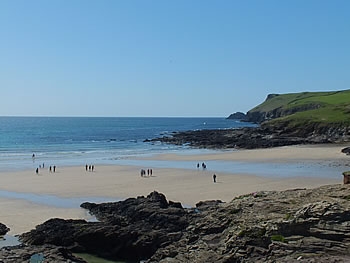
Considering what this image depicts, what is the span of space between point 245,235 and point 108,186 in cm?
3031

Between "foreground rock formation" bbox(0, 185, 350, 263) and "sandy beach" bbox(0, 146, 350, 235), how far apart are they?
18.4ft

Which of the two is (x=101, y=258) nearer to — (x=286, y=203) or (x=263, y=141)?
(x=286, y=203)

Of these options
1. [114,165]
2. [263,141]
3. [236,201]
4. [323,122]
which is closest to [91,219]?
[236,201]

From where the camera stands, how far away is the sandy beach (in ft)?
101

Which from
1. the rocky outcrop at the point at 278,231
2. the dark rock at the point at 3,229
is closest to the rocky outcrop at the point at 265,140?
the dark rock at the point at 3,229

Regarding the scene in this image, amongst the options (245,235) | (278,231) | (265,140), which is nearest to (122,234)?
(245,235)

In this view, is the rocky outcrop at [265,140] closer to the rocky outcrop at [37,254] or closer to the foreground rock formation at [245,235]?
the foreground rock formation at [245,235]

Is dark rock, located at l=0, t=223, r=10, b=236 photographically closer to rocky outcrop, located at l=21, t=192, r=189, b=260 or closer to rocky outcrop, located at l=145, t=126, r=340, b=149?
rocky outcrop, located at l=21, t=192, r=189, b=260

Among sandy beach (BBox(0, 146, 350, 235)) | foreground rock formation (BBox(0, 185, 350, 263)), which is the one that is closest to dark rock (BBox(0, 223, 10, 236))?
sandy beach (BBox(0, 146, 350, 235))

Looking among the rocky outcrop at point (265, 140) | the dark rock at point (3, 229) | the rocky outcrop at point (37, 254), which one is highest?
the rocky outcrop at point (265, 140)

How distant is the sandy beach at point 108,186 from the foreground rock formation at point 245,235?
220 inches

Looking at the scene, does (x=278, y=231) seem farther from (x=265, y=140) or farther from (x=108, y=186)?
(x=265, y=140)

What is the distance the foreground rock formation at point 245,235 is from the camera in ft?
37.9

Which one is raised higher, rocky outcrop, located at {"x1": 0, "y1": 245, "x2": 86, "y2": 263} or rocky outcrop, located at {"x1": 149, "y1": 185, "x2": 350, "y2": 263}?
rocky outcrop, located at {"x1": 149, "y1": 185, "x2": 350, "y2": 263}
